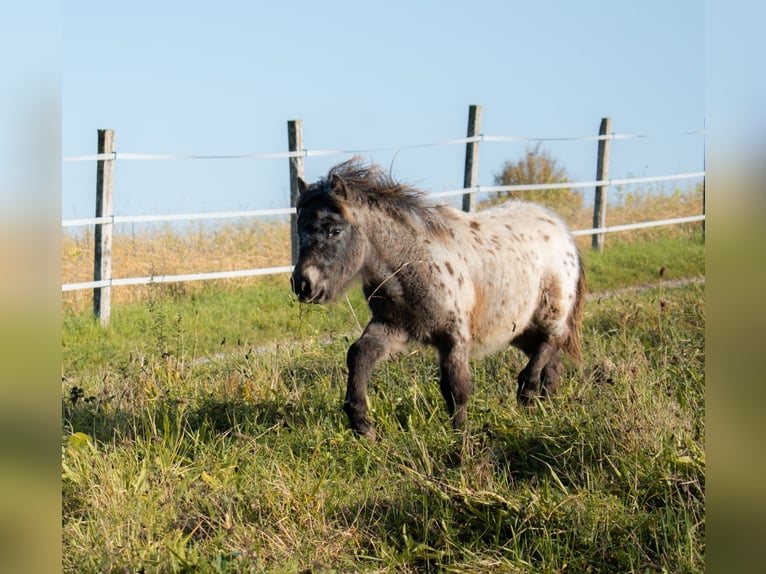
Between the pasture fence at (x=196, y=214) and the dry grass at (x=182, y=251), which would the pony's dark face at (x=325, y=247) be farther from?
the dry grass at (x=182, y=251)

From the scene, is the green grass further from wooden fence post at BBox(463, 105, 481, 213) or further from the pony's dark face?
wooden fence post at BBox(463, 105, 481, 213)

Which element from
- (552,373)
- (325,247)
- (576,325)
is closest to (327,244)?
(325,247)

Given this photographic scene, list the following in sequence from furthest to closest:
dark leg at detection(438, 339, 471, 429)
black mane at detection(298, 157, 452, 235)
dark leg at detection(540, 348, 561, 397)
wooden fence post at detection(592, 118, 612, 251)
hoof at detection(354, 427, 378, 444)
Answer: wooden fence post at detection(592, 118, 612, 251)
dark leg at detection(540, 348, 561, 397)
black mane at detection(298, 157, 452, 235)
dark leg at detection(438, 339, 471, 429)
hoof at detection(354, 427, 378, 444)

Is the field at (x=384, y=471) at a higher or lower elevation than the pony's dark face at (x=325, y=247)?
lower

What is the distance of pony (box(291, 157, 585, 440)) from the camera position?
6.00 meters

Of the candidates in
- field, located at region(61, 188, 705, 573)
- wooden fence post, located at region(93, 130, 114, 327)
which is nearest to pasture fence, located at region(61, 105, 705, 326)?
wooden fence post, located at region(93, 130, 114, 327)

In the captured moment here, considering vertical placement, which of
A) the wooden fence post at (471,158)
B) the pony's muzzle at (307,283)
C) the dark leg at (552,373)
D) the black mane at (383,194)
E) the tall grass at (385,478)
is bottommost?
the tall grass at (385,478)

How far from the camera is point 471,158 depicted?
14.9 metres

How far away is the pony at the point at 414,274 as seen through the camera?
6.00 metres

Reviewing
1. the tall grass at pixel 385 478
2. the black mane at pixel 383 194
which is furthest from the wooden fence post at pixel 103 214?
the black mane at pixel 383 194

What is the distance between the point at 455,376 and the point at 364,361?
69cm
